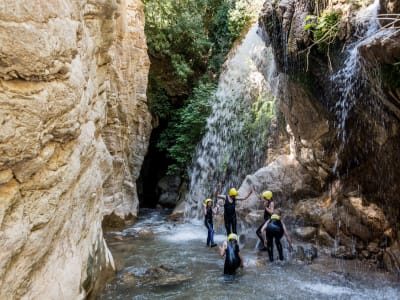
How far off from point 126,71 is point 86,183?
31.5 ft

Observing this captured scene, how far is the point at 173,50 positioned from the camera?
17766mm

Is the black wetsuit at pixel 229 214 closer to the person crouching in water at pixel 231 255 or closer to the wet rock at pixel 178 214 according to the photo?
the person crouching in water at pixel 231 255

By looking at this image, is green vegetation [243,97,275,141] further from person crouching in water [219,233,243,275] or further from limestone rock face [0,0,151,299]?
limestone rock face [0,0,151,299]

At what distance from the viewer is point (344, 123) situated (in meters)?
9.00

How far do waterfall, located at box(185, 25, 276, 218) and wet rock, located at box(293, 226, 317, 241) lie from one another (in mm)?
4369

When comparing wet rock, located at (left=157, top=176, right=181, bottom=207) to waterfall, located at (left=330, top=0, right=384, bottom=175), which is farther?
wet rock, located at (left=157, top=176, right=181, bottom=207)

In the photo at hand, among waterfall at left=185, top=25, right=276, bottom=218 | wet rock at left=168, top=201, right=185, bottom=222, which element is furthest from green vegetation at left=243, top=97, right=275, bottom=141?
wet rock at left=168, top=201, right=185, bottom=222

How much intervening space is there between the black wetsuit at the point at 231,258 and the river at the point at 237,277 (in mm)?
172

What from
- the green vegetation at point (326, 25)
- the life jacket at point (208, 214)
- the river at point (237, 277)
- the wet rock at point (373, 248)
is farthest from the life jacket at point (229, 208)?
the green vegetation at point (326, 25)

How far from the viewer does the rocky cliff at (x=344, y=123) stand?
287 inches

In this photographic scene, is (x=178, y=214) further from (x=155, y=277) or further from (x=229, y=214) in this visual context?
(x=155, y=277)

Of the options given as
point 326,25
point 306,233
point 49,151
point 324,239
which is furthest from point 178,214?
point 49,151

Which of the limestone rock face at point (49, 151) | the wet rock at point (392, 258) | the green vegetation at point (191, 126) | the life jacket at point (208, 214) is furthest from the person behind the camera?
the green vegetation at point (191, 126)

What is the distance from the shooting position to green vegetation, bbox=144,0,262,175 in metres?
16.5
